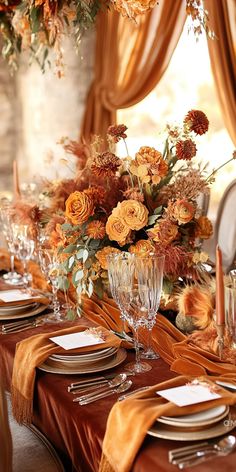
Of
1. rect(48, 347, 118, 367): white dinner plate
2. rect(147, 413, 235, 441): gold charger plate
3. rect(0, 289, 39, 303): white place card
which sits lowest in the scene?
rect(147, 413, 235, 441): gold charger plate

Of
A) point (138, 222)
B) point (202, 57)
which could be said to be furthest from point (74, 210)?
point (202, 57)

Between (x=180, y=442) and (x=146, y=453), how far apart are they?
7cm

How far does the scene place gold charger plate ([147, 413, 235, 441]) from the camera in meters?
1.20

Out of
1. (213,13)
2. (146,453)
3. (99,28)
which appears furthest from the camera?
(99,28)

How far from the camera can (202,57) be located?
4.56 meters

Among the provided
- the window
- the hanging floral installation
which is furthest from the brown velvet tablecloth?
the window

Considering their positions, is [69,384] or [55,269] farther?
[55,269]

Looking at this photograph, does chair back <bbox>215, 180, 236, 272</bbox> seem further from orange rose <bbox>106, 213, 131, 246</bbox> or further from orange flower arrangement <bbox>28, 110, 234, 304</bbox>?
orange rose <bbox>106, 213, 131, 246</bbox>

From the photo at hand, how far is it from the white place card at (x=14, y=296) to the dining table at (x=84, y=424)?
0.40 m

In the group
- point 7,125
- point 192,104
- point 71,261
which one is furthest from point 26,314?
point 7,125

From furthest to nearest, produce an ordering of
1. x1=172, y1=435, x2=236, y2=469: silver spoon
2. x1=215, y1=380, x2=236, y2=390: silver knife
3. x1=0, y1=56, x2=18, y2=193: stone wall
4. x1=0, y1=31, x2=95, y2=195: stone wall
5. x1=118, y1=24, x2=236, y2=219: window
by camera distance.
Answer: x1=0, y1=56, x2=18, y2=193: stone wall
x1=0, y1=31, x2=95, y2=195: stone wall
x1=118, y1=24, x2=236, y2=219: window
x1=215, y1=380, x2=236, y2=390: silver knife
x1=172, y1=435, x2=236, y2=469: silver spoon

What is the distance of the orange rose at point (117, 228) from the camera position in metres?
1.84

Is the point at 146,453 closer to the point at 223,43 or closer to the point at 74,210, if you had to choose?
the point at 74,210

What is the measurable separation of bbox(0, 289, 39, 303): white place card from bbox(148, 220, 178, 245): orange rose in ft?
1.76
